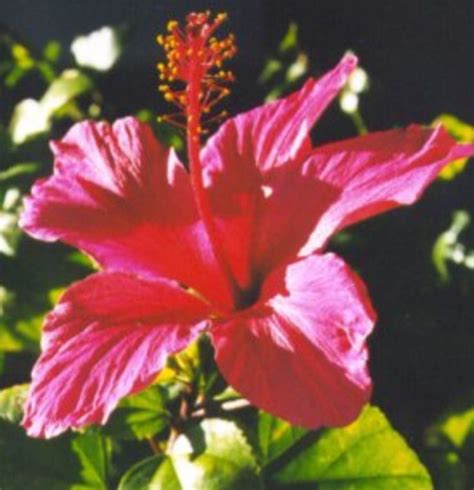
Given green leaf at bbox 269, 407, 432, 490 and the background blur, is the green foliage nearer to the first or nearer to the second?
the background blur

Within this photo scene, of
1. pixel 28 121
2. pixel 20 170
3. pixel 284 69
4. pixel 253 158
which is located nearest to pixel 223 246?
pixel 253 158

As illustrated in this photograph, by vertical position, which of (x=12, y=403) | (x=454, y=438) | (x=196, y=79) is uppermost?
(x=196, y=79)

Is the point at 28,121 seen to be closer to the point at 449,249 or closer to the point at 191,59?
the point at 191,59

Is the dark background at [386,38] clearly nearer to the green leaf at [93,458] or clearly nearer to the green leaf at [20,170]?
the green leaf at [20,170]

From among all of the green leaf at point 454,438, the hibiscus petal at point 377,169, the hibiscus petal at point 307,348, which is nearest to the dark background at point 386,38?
the green leaf at point 454,438

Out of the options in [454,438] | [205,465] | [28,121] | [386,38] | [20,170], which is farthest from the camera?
[386,38]

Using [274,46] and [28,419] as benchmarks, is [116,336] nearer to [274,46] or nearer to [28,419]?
[28,419]
